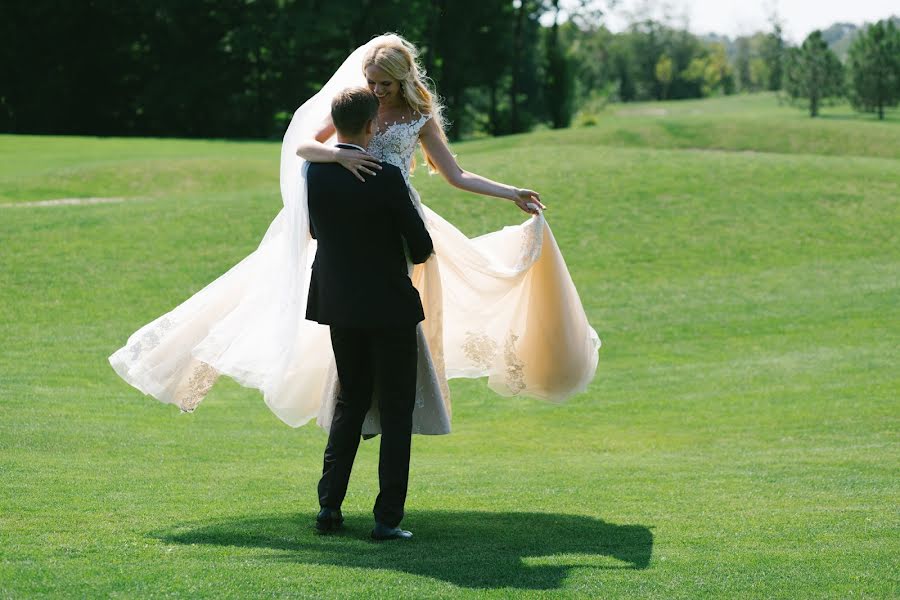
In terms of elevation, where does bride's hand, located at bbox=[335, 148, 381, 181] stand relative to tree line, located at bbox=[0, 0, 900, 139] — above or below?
below

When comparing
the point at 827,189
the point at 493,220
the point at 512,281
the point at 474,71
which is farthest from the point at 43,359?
the point at 474,71

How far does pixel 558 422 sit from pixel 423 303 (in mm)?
5405

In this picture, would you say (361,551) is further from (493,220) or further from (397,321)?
(493,220)

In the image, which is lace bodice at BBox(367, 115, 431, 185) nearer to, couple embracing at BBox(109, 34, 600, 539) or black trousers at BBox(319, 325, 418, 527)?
couple embracing at BBox(109, 34, 600, 539)

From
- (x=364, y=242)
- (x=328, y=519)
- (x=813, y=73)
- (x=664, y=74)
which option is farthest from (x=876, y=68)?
(x=328, y=519)

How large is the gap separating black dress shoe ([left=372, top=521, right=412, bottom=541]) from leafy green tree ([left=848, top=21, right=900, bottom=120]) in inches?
2097

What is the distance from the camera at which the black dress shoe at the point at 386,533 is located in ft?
18.8

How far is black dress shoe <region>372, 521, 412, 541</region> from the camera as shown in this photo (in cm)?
574

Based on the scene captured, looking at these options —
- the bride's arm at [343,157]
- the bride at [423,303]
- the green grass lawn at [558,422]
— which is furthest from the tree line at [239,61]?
the bride's arm at [343,157]

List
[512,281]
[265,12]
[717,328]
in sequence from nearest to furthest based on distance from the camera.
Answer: [512,281]
[717,328]
[265,12]

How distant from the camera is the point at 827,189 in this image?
77.9ft

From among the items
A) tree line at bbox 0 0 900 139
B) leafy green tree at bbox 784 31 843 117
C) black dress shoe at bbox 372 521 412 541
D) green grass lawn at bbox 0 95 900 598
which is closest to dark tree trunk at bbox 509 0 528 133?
tree line at bbox 0 0 900 139

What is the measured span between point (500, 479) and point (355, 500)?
1.27 m

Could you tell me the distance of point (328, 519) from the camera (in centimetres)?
587
